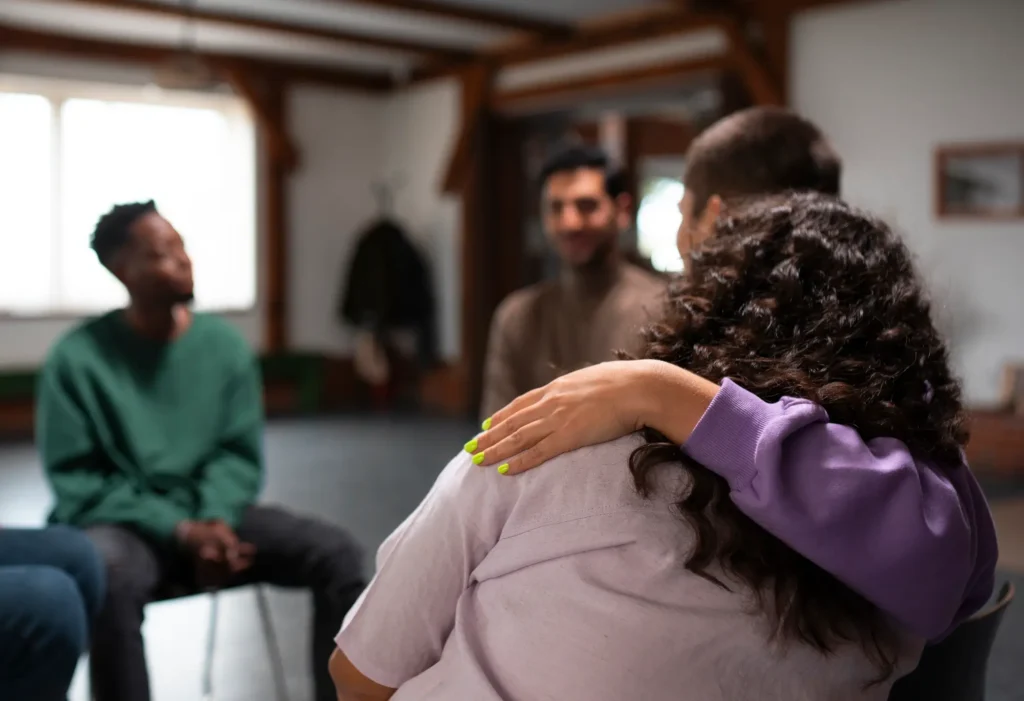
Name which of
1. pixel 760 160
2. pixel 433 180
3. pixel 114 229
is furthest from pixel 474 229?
pixel 760 160

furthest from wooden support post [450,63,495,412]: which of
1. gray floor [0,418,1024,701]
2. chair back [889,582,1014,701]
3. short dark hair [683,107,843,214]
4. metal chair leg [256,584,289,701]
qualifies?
chair back [889,582,1014,701]

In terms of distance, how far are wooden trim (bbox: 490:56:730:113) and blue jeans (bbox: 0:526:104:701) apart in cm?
525

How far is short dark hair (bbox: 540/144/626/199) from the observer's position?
2.65 m

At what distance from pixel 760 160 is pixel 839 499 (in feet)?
2.69

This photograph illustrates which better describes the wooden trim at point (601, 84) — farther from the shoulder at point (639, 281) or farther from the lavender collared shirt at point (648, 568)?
the lavender collared shirt at point (648, 568)

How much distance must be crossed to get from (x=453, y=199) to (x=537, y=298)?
5.73 m

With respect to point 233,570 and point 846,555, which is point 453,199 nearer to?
point 233,570

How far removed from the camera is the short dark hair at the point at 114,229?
1950 mm

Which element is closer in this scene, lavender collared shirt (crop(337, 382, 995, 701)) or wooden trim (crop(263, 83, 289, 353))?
lavender collared shirt (crop(337, 382, 995, 701))

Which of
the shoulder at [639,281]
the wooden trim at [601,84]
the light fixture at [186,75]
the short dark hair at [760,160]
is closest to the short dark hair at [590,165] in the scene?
the shoulder at [639,281]

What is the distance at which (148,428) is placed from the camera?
83.7 inches

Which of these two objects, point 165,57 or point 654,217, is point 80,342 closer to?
point 654,217

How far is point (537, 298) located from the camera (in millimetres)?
2625

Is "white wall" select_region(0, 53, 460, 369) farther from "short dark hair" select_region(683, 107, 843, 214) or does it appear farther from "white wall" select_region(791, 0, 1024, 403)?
"short dark hair" select_region(683, 107, 843, 214)
